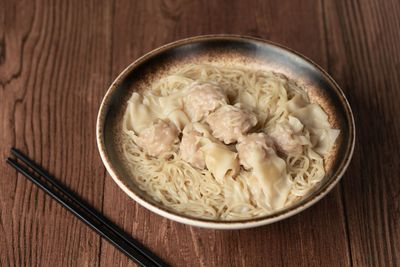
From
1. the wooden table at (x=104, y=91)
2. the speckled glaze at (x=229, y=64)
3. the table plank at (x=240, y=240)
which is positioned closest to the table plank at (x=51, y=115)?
the wooden table at (x=104, y=91)

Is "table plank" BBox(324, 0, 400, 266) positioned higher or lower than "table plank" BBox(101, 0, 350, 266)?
higher

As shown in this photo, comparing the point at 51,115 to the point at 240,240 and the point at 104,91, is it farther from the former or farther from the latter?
the point at 240,240

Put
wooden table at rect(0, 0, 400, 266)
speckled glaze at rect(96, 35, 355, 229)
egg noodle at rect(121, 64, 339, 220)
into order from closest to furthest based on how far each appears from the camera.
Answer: speckled glaze at rect(96, 35, 355, 229)
egg noodle at rect(121, 64, 339, 220)
wooden table at rect(0, 0, 400, 266)

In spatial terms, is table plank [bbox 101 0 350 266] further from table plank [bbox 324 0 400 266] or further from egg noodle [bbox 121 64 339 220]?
egg noodle [bbox 121 64 339 220]

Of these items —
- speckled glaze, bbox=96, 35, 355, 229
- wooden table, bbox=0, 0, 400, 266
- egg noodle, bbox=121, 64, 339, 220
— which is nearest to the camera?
speckled glaze, bbox=96, 35, 355, 229

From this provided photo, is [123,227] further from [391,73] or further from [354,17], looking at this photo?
[354,17]

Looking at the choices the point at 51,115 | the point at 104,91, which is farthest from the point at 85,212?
the point at 104,91

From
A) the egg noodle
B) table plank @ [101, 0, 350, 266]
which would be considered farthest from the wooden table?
the egg noodle

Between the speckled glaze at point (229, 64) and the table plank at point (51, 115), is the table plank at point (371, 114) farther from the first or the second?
the table plank at point (51, 115)
